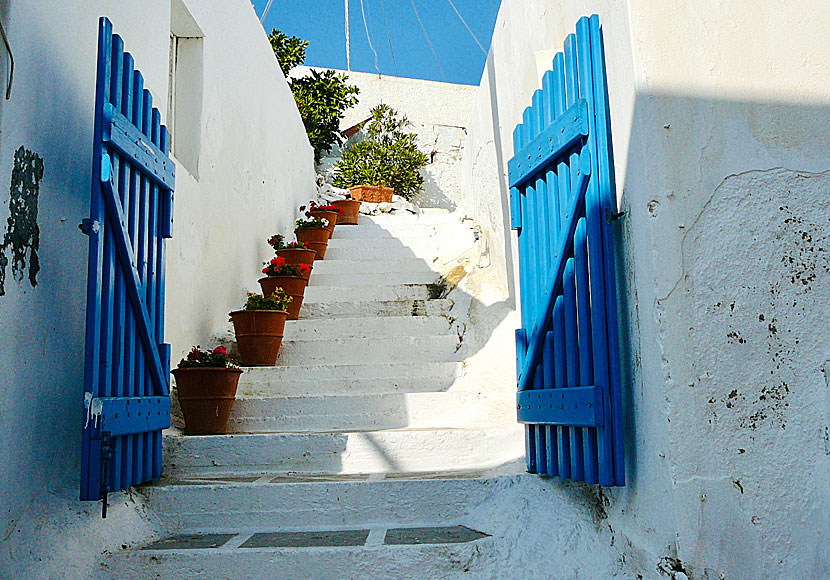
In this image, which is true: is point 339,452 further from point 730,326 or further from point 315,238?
point 315,238

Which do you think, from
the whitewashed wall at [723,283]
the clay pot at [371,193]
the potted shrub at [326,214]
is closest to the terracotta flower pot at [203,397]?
the whitewashed wall at [723,283]

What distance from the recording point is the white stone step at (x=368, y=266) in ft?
20.8

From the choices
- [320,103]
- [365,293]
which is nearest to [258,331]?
[365,293]

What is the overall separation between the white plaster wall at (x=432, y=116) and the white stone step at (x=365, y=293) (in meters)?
5.72

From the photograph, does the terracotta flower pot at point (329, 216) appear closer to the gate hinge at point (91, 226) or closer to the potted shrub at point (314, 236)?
the potted shrub at point (314, 236)

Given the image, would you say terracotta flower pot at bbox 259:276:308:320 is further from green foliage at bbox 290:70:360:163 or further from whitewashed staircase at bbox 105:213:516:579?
green foliage at bbox 290:70:360:163

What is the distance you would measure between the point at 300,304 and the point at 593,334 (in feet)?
11.7

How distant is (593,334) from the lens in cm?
234

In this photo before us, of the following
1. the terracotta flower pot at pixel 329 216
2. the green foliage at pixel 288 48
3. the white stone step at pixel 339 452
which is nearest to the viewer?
the white stone step at pixel 339 452

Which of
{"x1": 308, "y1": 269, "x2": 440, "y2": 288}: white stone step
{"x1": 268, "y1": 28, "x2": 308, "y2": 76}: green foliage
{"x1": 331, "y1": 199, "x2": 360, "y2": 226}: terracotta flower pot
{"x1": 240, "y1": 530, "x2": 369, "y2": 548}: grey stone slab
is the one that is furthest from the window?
{"x1": 268, "y1": 28, "x2": 308, "y2": 76}: green foliage

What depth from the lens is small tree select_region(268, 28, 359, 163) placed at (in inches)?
388

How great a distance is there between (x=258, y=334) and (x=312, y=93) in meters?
5.92

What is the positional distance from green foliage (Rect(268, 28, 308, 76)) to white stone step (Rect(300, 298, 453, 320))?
16.9ft

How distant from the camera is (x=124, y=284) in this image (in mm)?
2756
